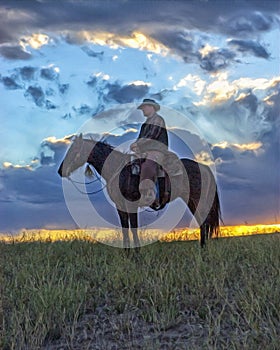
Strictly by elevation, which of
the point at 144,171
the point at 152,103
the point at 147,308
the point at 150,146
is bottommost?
the point at 147,308

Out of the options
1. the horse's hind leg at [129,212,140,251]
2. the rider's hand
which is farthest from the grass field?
the rider's hand

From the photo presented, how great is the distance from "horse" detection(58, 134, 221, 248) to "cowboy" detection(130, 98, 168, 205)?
0.21m

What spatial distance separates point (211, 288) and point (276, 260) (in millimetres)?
1852

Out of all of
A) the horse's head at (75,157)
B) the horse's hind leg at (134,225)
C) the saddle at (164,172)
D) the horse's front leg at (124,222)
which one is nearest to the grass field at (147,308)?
the horse's hind leg at (134,225)

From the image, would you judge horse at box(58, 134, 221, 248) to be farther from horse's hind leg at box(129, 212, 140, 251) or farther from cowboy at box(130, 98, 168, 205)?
cowboy at box(130, 98, 168, 205)

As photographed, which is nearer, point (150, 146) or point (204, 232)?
point (150, 146)

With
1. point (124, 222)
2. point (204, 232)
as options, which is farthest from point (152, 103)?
point (204, 232)

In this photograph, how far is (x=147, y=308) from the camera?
614cm

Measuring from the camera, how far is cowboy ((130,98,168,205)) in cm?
1125

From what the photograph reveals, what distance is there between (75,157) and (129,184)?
1.46 meters

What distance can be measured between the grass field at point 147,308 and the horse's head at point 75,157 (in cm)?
360

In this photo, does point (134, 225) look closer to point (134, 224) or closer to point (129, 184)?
point (134, 224)

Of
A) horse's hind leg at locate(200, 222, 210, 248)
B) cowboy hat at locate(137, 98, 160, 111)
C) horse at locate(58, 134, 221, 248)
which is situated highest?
cowboy hat at locate(137, 98, 160, 111)

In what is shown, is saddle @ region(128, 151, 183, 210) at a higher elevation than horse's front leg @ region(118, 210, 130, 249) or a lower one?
higher
